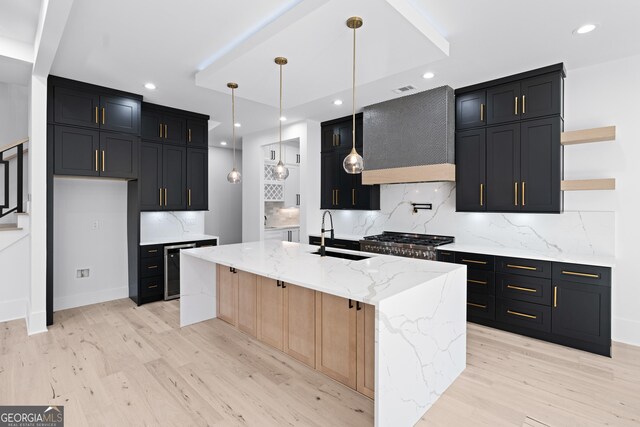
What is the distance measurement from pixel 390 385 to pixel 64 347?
318cm

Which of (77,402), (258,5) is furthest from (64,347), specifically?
(258,5)

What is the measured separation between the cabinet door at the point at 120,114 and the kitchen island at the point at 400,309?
2347mm

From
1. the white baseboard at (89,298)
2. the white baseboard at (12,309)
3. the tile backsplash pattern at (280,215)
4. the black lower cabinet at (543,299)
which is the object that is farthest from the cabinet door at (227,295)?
the tile backsplash pattern at (280,215)

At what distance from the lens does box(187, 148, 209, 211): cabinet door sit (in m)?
5.17

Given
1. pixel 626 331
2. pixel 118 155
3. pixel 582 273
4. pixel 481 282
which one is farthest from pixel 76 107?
pixel 626 331

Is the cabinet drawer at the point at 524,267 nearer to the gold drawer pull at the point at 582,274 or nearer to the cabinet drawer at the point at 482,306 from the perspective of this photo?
the gold drawer pull at the point at 582,274

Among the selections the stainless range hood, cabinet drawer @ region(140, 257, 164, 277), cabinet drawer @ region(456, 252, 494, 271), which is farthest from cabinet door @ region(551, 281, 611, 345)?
cabinet drawer @ region(140, 257, 164, 277)

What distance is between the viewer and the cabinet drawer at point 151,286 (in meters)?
4.52

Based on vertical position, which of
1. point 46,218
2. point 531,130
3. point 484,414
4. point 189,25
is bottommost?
point 484,414

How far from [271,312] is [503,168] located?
304 centimetres

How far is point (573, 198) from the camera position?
11.7ft

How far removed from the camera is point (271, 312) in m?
3.13

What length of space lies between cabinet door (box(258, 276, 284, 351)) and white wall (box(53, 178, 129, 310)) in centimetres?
280

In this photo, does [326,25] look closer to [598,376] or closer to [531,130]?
[531,130]
